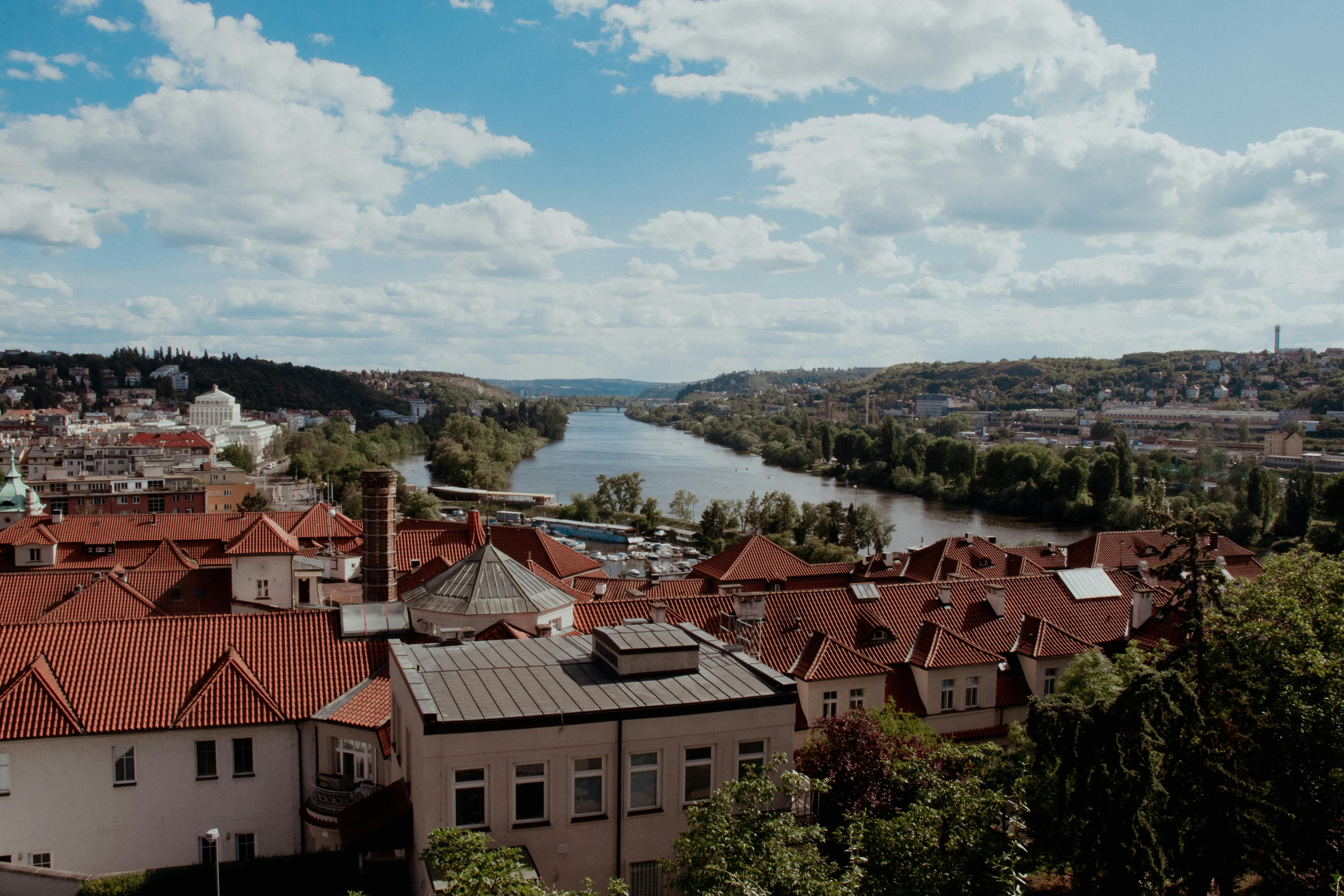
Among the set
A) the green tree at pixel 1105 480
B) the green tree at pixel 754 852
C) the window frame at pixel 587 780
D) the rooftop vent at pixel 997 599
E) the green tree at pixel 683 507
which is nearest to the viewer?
the green tree at pixel 754 852

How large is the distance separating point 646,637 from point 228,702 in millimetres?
8320

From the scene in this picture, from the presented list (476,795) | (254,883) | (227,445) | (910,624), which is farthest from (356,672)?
(227,445)

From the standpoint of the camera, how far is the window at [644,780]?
12.7m

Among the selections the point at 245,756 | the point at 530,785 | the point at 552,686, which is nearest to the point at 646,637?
the point at 552,686

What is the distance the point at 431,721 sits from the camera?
1164cm

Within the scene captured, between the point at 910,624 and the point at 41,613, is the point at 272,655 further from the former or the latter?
the point at 910,624

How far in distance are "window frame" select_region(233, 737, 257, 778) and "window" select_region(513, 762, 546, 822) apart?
7483 millimetres

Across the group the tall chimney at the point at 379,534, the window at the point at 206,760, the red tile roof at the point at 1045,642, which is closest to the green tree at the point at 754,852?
the window at the point at 206,760

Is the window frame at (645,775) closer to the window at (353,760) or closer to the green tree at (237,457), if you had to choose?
the window at (353,760)

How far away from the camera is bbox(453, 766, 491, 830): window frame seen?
466 inches

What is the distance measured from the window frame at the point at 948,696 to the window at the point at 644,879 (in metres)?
12.5

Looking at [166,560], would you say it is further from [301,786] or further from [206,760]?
[301,786]

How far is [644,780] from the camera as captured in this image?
503 inches

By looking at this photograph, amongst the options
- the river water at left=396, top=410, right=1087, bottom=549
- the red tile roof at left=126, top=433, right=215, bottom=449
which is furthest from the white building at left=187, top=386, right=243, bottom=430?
the red tile roof at left=126, top=433, right=215, bottom=449
